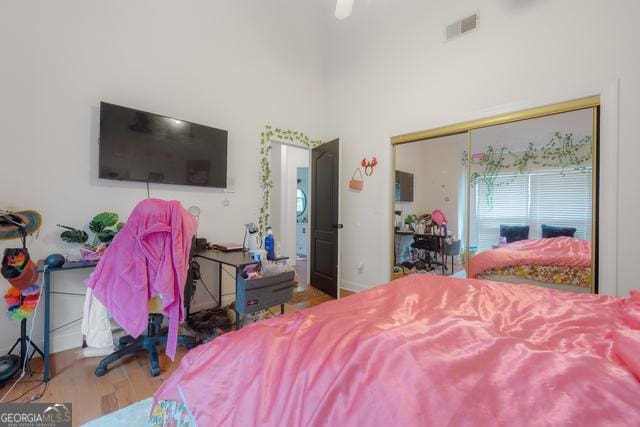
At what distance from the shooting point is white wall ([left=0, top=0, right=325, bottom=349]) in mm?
2027

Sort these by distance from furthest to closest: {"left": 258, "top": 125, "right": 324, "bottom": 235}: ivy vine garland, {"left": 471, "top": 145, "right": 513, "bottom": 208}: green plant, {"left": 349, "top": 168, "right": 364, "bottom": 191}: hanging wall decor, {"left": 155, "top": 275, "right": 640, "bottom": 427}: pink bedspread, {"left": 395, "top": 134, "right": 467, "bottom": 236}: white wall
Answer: {"left": 349, "top": 168, "right": 364, "bottom": 191}: hanging wall decor < {"left": 258, "top": 125, "right": 324, "bottom": 235}: ivy vine garland < {"left": 395, "top": 134, "right": 467, "bottom": 236}: white wall < {"left": 471, "top": 145, "right": 513, "bottom": 208}: green plant < {"left": 155, "top": 275, "right": 640, "bottom": 427}: pink bedspread

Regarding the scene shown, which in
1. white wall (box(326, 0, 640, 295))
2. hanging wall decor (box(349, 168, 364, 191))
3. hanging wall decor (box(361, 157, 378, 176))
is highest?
white wall (box(326, 0, 640, 295))

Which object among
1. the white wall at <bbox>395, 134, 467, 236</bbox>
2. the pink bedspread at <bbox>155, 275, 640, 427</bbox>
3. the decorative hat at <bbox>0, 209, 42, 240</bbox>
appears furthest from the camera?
the white wall at <bbox>395, 134, 467, 236</bbox>

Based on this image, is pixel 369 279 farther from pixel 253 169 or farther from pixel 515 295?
pixel 515 295

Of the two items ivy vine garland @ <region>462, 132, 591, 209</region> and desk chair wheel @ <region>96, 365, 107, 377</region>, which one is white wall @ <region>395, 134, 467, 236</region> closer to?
ivy vine garland @ <region>462, 132, 591, 209</region>

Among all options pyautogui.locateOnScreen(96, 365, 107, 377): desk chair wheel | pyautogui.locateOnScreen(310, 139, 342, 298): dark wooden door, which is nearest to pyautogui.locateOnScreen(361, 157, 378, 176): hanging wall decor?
pyautogui.locateOnScreen(310, 139, 342, 298): dark wooden door

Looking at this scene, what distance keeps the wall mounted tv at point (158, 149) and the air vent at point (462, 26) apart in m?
2.73

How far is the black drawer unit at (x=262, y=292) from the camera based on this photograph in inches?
77.4

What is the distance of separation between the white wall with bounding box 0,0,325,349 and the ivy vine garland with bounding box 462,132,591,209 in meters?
2.52

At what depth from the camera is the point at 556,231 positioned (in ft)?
7.93

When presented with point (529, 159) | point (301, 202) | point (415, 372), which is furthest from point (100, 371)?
point (301, 202)

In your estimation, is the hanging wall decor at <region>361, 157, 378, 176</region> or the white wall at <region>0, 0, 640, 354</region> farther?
the hanging wall decor at <region>361, 157, 378, 176</region>

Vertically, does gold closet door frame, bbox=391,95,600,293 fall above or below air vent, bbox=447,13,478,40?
below
